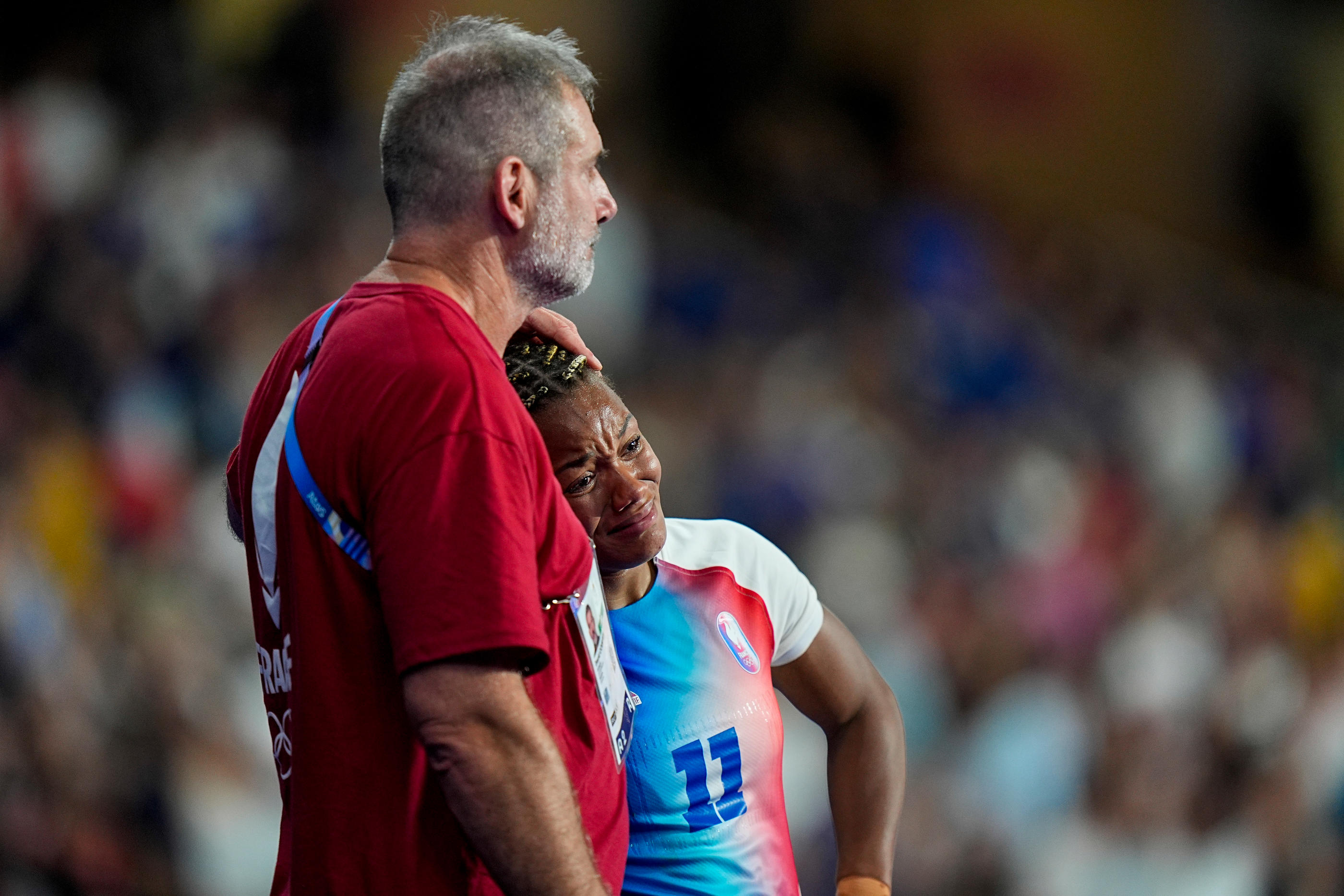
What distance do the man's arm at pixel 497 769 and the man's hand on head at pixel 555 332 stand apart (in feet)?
2.38

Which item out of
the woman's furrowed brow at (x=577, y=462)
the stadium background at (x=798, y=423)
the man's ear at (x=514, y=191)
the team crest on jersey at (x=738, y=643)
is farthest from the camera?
the stadium background at (x=798, y=423)

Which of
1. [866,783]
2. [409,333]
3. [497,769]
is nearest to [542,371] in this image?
[409,333]

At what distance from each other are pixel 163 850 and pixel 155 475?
1.57m

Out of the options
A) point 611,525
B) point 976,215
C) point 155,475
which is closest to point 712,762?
point 611,525

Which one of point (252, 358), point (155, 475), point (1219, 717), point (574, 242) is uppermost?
point (574, 242)

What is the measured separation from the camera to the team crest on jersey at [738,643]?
2.17 metres

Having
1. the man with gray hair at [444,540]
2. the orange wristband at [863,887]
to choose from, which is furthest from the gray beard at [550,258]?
the orange wristband at [863,887]

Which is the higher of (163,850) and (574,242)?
(574,242)

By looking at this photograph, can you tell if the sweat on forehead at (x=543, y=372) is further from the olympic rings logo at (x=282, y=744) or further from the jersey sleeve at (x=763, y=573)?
the olympic rings logo at (x=282, y=744)

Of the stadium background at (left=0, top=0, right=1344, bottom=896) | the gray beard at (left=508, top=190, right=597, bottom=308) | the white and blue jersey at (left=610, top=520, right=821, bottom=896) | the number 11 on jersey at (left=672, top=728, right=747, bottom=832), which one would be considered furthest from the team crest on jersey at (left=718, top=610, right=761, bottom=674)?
the stadium background at (left=0, top=0, right=1344, bottom=896)

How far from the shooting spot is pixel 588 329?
6.79 m

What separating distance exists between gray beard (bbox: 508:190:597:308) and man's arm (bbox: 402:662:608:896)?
522mm

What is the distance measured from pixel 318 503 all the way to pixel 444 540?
0.19m

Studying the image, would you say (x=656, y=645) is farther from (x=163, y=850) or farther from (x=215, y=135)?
(x=215, y=135)
